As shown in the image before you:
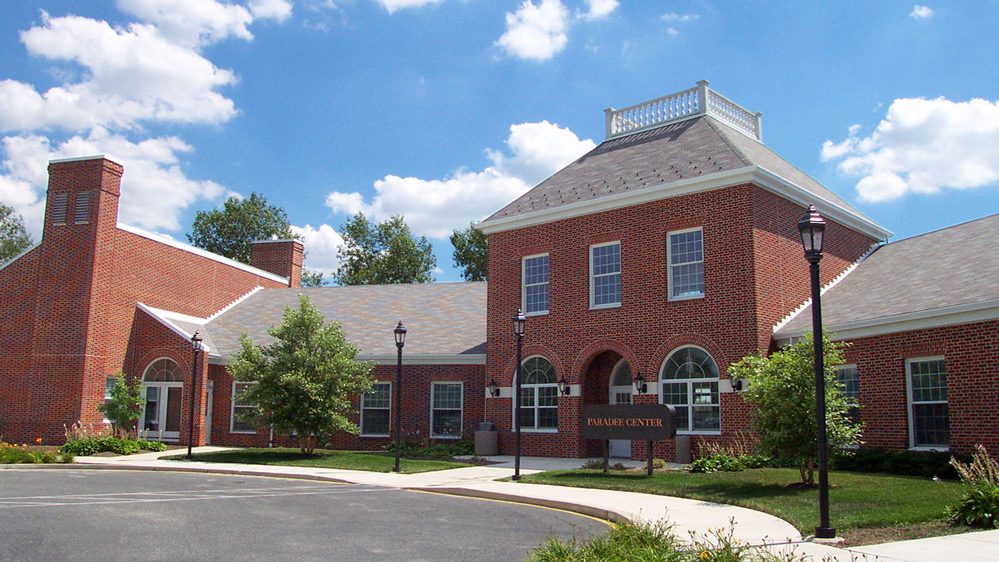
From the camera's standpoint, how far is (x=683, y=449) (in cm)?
2166

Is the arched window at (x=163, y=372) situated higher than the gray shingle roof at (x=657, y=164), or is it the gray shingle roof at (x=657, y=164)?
the gray shingle roof at (x=657, y=164)

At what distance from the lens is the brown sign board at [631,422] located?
1822 centimetres

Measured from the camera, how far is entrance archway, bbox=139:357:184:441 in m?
30.7

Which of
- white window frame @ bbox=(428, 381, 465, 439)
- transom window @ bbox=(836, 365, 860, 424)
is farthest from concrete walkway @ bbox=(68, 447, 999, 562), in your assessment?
transom window @ bbox=(836, 365, 860, 424)

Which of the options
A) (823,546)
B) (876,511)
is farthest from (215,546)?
(876,511)

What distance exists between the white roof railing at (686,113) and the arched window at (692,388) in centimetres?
866

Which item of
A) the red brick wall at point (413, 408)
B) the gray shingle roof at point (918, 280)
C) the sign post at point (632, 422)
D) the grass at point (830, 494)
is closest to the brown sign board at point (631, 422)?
the sign post at point (632, 422)

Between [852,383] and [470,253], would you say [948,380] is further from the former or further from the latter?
[470,253]

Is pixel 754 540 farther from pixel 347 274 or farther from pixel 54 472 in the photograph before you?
pixel 347 274

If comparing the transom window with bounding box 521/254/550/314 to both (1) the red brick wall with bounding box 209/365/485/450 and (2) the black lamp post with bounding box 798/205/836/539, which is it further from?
(2) the black lamp post with bounding box 798/205/836/539

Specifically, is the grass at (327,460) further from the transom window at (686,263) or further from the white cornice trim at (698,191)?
the white cornice trim at (698,191)

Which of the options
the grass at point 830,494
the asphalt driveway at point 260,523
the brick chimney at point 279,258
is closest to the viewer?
the asphalt driveway at point 260,523

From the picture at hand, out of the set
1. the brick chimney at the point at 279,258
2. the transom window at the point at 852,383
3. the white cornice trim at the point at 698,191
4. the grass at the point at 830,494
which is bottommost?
the grass at the point at 830,494

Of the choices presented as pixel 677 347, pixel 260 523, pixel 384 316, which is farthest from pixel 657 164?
pixel 260 523
